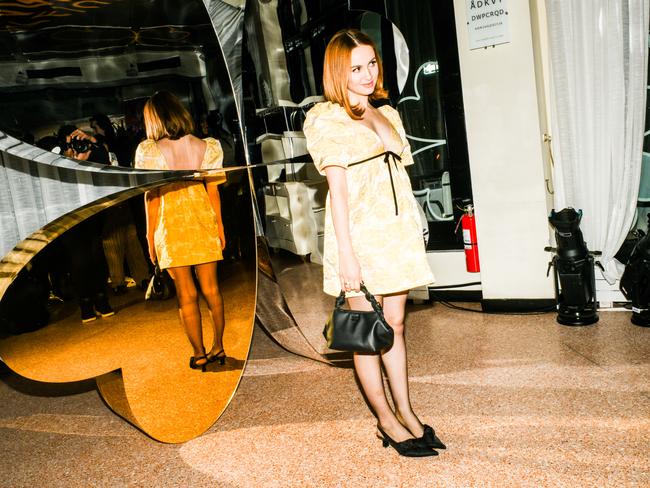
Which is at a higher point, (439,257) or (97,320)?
(97,320)

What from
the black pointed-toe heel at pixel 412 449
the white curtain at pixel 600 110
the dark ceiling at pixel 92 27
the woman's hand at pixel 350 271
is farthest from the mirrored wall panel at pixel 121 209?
the white curtain at pixel 600 110

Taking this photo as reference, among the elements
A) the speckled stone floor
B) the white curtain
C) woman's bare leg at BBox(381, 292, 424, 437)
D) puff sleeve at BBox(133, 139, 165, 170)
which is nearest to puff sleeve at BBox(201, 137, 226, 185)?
puff sleeve at BBox(133, 139, 165, 170)

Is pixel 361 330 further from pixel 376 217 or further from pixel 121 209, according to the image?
pixel 121 209

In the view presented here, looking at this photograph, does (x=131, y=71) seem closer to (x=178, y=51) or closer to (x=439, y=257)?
(x=178, y=51)

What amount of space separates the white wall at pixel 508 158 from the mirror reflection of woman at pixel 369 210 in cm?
148

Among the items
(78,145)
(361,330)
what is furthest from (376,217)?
(78,145)

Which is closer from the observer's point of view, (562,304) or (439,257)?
(562,304)

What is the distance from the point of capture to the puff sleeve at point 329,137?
1.87 meters

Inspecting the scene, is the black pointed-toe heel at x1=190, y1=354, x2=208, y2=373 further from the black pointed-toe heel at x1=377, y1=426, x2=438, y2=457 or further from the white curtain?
the white curtain

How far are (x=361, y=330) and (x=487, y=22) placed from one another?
7.27 ft

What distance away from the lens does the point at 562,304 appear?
318 centimetres

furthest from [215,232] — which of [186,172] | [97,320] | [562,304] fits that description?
[562,304]

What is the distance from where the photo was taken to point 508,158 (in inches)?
134

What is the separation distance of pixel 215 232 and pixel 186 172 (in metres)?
0.23
